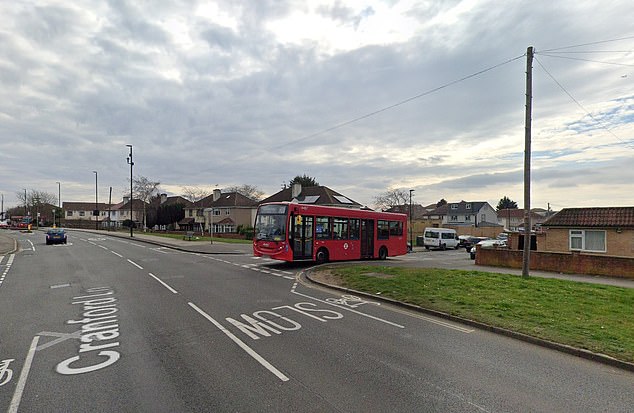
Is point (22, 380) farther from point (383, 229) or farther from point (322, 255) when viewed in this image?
point (383, 229)

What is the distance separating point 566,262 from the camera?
65.2 ft

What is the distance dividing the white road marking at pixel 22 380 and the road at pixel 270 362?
14 millimetres

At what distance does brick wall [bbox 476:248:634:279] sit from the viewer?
703 inches

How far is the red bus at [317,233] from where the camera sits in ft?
59.1

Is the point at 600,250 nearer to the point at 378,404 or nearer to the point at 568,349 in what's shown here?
the point at 568,349

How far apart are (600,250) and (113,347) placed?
26300 millimetres

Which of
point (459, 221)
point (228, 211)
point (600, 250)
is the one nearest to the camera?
point (600, 250)

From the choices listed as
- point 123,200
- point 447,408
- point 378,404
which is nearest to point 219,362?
point 378,404

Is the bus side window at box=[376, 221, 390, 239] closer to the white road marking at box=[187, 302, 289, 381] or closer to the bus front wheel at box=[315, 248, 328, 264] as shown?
the bus front wheel at box=[315, 248, 328, 264]

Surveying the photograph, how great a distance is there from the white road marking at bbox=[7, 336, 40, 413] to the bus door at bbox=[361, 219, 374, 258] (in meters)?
17.2

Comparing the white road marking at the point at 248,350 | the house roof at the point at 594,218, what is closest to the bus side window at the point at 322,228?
the white road marking at the point at 248,350

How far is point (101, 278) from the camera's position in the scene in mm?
14062

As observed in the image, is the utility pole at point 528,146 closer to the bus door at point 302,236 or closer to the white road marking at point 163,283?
the bus door at point 302,236

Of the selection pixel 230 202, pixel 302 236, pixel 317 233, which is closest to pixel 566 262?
pixel 317 233
